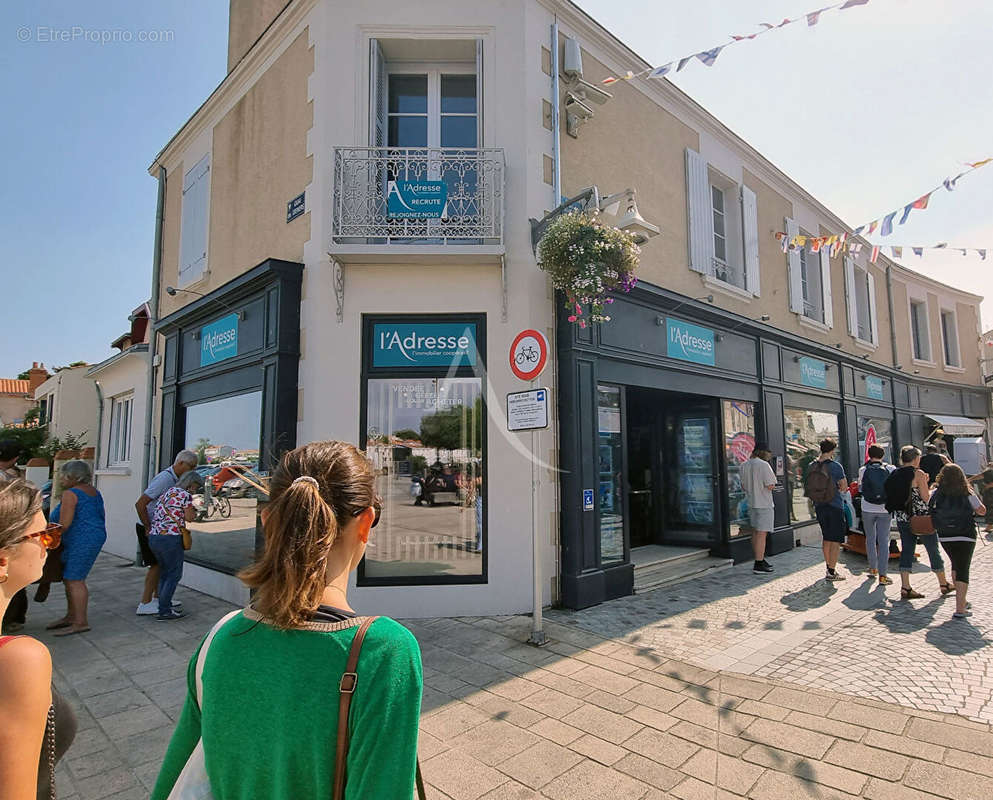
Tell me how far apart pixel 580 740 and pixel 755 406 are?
297 inches

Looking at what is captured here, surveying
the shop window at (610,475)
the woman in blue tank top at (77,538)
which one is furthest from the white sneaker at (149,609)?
the shop window at (610,475)

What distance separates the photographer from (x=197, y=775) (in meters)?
1.19

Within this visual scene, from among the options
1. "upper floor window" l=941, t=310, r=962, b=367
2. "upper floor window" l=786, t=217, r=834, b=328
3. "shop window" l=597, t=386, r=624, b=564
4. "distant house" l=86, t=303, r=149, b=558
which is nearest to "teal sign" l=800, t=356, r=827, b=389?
"upper floor window" l=786, t=217, r=834, b=328

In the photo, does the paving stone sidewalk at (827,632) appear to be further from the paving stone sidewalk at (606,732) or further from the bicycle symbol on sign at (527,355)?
the bicycle symbol on sign at (527,355)

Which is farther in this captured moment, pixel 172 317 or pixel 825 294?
pixel 825 294

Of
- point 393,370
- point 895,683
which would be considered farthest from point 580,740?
point 393,370

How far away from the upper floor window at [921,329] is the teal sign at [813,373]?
7743 mm

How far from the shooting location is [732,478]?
347 inches

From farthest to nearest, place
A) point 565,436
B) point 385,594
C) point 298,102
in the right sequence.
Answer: point 298,102 < point 565,436 < point 385,594

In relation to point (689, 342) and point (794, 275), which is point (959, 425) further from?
point (689, 342)

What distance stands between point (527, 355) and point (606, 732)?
2925mm

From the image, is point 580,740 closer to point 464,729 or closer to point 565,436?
point 464,729

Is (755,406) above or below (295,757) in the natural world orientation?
above

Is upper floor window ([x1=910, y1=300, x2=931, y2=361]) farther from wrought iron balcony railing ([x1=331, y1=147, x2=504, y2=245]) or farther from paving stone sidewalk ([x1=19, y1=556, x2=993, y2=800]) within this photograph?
paving stone sidewalk ([x1=19, y1=556, x2=993, y2=800])
